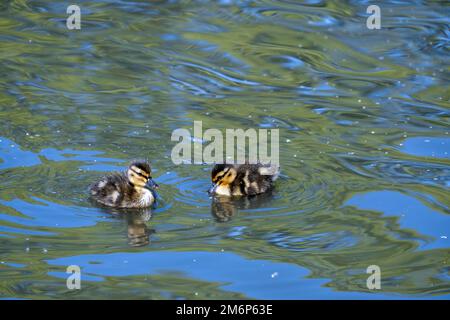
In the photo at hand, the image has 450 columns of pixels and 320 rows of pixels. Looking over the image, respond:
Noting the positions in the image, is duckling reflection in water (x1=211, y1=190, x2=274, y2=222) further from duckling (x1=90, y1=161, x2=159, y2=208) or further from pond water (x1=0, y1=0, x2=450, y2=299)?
duckling (x1=90, y1=161, x2=159, y2=208)

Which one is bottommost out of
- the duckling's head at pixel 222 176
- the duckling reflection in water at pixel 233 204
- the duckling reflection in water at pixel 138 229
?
the duckling reflection in water at pixel 138 229

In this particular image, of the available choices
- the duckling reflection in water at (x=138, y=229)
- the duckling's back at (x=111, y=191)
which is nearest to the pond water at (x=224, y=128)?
the duckling reflection in water at (x=138, y=229)

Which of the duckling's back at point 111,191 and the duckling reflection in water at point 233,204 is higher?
the duckling's back at point 111,191

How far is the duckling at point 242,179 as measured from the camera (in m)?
7.41

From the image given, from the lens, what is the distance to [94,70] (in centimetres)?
998

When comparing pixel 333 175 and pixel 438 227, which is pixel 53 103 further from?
pixel 438 227

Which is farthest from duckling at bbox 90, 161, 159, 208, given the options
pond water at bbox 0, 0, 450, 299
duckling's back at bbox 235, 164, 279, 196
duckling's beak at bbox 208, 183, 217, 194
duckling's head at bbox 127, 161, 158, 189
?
duckling's back at bbox 235, 164, 279, 196

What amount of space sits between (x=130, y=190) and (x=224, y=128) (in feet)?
5.38

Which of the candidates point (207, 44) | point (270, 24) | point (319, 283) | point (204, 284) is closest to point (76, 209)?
point (204, 284)

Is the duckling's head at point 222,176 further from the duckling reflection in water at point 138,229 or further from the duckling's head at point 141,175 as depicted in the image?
the duckling reflection in water at point 138,229

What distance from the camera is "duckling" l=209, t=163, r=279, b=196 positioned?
741 cm

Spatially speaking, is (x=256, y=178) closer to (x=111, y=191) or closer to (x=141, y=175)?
(x=141, y=175)

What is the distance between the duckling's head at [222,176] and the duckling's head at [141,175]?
1.48ft

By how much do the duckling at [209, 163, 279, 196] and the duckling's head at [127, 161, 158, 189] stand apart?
18.3 inches
